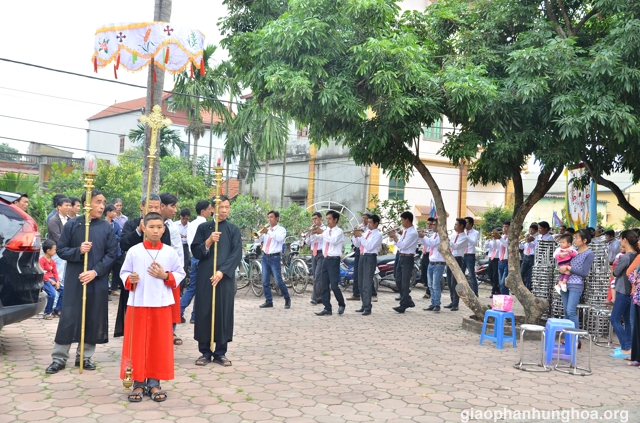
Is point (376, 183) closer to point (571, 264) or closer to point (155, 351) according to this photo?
point (571, 264)

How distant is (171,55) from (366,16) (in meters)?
2.69

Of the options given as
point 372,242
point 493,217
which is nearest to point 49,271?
point 372,242

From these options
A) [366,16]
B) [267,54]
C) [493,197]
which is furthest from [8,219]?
[493,197]

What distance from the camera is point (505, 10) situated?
30.9 feet

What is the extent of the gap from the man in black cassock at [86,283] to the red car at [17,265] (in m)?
0.50

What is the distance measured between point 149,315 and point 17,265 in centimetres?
195

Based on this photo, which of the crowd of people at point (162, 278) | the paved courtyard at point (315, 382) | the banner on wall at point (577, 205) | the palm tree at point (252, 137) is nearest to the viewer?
the paved courtyard at point (315, 382)

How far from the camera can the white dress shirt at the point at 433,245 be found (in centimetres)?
1169

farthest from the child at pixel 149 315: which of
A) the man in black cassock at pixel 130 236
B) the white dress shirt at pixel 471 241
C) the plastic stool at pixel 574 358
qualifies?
the white dress shirt at pixel 471 241

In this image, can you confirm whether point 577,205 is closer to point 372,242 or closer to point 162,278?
point 372,242

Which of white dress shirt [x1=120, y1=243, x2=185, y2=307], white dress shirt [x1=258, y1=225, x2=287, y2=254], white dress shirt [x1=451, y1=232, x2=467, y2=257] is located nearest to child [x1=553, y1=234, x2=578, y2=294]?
white dress shirt [x1=451, y1=232, x2=467, y2=257]

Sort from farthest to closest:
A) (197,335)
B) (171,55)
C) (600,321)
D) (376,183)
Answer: (376,183) < (600,321) < (171,55) < (197,335)

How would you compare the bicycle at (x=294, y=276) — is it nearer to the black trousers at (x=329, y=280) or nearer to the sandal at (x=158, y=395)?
the black trousers at (x=329, y=280)

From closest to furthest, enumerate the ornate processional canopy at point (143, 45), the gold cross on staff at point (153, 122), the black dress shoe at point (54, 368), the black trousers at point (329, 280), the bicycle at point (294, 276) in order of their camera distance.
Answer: the black dress shoe at point (54, 368) < the gold cross on staff at point (153, 122) < the ornate processional canopy at point (143, 45) < the black trousers at point (329, 280) < the bicycle at point (294, 276)
